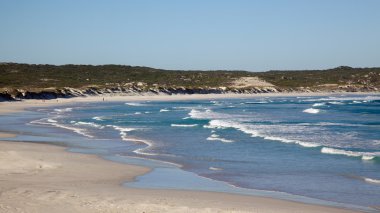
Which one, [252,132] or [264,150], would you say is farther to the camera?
[252,132]

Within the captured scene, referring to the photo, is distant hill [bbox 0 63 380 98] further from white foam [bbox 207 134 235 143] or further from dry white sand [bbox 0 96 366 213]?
dry white sand [bbox 0 96 366 213]

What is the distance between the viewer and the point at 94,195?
14328mm

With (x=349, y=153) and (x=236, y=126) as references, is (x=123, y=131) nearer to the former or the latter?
(x=236, y=126)

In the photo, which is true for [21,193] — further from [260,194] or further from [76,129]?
[76,129]

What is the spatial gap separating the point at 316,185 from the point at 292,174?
7.16ft

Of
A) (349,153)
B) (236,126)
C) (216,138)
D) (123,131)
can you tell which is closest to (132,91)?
(236,126)

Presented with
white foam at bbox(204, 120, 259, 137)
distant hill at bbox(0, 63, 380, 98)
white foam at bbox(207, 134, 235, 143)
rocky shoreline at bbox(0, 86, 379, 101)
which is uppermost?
distant hill at bbox(0, 63, 380, 98)

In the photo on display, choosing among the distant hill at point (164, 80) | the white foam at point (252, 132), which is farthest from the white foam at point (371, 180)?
the distant hill at point (164, 80)

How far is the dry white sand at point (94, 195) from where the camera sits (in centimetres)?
1282

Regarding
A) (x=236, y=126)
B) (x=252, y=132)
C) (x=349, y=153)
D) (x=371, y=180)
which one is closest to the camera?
(x=371, y=180)

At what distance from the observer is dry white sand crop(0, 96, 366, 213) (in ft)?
42.1

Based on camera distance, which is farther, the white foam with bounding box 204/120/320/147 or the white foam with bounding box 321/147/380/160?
the white foam with bounding box 204/120/320/147

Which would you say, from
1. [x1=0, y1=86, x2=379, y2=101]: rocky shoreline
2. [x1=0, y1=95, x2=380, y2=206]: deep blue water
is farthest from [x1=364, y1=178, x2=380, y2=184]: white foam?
[x1=0, y1=86, x2=379, y2=101]: rocky shoreline

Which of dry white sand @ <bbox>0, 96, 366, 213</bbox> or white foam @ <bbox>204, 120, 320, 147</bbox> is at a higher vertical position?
dry white sand @ <bbox>0, 96, 366, 213</bbox>
